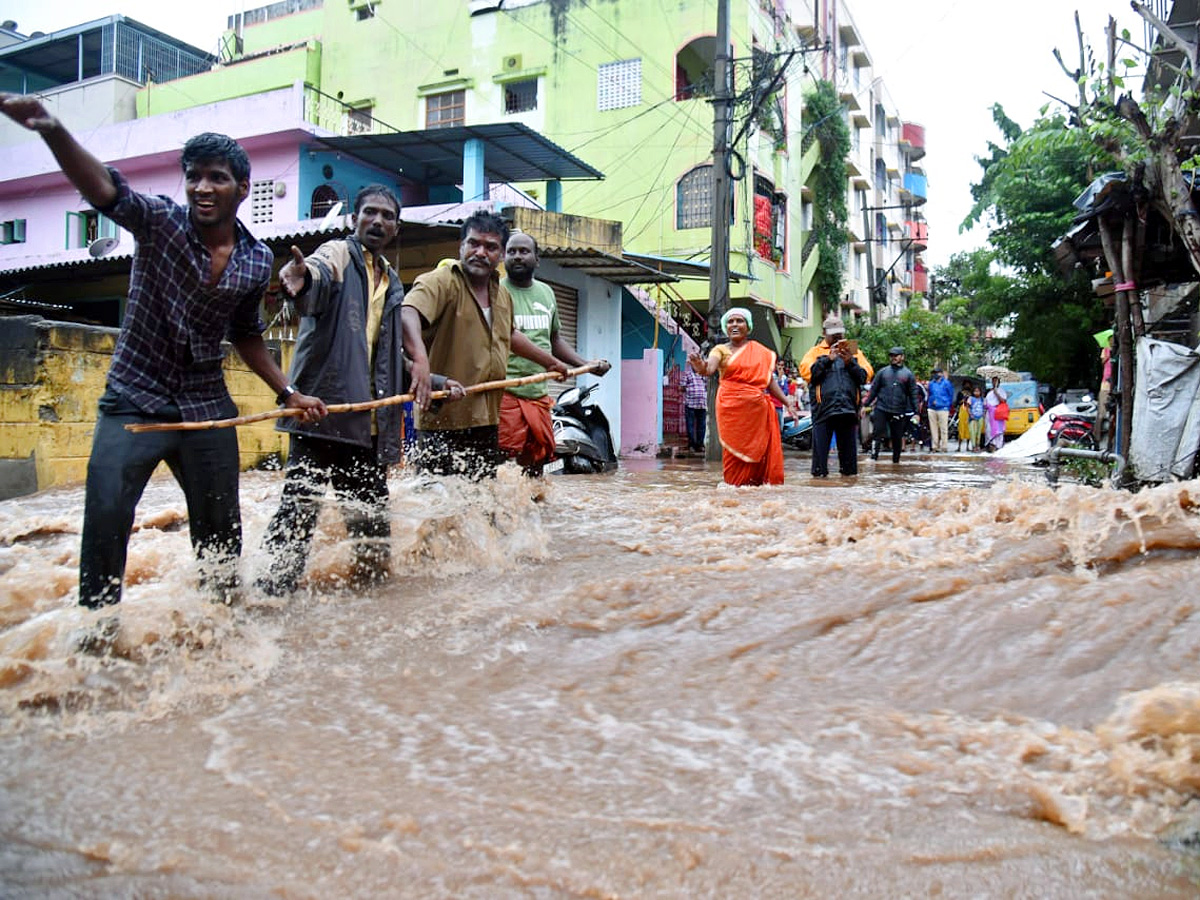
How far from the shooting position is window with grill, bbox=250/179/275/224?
17.8 metres

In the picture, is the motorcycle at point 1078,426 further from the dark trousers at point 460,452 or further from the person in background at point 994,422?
the person in background at point 994,422

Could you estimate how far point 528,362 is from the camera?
5684 millimetres

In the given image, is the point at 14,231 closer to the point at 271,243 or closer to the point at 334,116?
the point at 334,116

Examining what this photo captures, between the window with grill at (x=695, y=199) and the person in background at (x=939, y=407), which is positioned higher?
the window with grill at (x=695, y=199)

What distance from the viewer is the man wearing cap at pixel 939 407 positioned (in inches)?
786

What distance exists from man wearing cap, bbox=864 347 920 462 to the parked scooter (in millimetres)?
4780

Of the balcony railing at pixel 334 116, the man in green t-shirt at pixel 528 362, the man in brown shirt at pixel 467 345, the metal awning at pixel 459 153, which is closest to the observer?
the man in brown shirt at pixel 467 345

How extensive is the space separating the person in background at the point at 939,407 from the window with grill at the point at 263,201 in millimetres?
13356

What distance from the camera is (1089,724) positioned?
7.87ft

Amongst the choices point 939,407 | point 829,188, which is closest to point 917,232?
point 829,188

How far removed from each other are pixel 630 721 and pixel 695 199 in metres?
20.6

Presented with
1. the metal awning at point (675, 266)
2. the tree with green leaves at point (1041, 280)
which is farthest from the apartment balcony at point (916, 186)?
the metal awning at point (675, 266)

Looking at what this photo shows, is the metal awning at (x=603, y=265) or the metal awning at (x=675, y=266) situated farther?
the metal awning at (x=675, y=266)

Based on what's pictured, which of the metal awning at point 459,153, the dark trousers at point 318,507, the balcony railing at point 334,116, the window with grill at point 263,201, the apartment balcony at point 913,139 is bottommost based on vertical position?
the dark trousers at point 318,507
